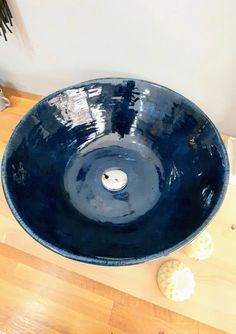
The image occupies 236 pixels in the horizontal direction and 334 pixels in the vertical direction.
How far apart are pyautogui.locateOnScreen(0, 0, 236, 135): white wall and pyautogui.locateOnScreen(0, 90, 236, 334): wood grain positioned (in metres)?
0.23

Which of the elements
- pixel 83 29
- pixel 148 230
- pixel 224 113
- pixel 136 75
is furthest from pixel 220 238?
pixel 83 29

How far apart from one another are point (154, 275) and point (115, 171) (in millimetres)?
195

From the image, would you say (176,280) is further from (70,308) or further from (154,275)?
(70,308)

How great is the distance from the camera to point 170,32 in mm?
532

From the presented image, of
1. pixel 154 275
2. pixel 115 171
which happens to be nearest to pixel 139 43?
pixel 115 171

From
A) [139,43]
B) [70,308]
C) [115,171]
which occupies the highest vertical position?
[139,43]

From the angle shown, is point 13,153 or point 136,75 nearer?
point 13,153

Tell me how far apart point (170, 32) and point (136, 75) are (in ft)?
0.41

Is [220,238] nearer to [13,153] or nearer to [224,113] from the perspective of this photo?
[224,113]

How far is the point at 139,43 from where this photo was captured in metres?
0.57

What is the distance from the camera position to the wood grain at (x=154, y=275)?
51 cm

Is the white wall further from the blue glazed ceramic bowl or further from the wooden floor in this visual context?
the wooden floor

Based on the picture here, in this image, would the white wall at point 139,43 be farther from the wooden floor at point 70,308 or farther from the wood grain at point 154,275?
the wooden floor at point 70,308

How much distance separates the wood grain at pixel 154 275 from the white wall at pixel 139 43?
0.75 ft
